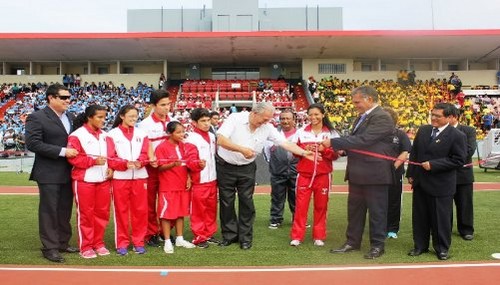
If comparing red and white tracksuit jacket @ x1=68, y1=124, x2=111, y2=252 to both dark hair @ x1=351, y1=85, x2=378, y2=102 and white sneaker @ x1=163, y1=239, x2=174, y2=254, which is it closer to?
white sneaker @ x1=163, y1=239, x2=174, y2=254

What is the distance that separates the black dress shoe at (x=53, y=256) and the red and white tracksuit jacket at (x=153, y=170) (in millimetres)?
1090

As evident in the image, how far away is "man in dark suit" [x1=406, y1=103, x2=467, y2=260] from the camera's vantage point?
17.8ft

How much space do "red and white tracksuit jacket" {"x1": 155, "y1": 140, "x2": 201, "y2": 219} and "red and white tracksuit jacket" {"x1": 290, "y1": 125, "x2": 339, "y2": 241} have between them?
1.27 metres

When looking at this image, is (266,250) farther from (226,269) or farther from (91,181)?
(91,181)

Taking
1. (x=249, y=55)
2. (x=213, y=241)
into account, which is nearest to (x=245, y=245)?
(x=213, y=241)

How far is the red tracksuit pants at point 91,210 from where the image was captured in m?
5.34

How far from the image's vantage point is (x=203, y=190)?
6000mm

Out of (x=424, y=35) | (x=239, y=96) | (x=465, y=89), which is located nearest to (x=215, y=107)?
(x=239, y=96)

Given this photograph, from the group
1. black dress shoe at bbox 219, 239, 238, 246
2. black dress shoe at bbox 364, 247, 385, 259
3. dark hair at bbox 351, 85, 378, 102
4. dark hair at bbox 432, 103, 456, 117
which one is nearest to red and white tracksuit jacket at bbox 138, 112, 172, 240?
black dress shoe at bbox 219, 239, 238, 246

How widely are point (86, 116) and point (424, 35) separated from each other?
995 inches

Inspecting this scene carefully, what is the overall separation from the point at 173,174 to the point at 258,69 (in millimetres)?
29942

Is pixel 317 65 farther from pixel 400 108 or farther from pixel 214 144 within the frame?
pixel 214 144

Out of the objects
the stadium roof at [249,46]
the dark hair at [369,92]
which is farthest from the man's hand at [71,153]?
the stadium roof at [249,46]

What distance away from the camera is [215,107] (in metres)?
27.7
